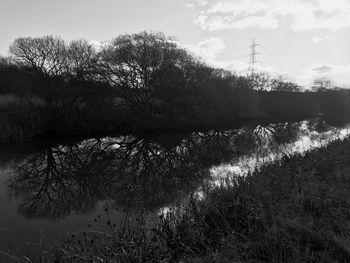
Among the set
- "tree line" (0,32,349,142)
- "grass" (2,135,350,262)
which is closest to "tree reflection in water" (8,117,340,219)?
"grass" (2,135,350,262)

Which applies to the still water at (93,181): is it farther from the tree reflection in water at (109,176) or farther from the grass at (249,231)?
the grass at (249,231)

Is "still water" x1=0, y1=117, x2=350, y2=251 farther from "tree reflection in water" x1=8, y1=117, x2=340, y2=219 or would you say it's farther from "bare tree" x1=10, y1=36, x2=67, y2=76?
"bare tree" x1=10, y1=36, x2=67, y2=76

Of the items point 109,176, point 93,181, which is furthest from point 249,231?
point 109,176

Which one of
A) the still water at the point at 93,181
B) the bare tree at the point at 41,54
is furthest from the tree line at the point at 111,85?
the still water at the point at 93,181

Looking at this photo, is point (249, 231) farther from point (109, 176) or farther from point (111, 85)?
point (111, 85)

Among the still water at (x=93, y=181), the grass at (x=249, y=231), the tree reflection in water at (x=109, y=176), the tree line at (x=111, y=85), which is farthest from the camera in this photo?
the tree line at (x=111, y=85)

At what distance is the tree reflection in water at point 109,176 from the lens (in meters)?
9.92

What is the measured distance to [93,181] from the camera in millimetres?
12805

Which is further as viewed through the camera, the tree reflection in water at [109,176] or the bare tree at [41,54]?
the bare tree at [41,54]

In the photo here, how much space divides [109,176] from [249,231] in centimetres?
950

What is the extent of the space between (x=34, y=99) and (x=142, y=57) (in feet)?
38.1

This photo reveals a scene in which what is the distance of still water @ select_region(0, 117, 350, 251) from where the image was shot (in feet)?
26.9

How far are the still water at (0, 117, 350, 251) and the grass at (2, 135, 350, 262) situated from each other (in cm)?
58

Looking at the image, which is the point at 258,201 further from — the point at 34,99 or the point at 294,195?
the point at 34,99
